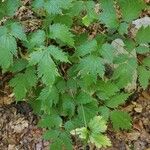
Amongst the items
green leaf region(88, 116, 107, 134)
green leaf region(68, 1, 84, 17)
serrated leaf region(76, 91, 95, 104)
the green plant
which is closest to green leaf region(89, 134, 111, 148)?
green leaf region(88, 116, 107, 134)

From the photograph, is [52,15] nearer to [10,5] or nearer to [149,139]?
Result: [10,5]

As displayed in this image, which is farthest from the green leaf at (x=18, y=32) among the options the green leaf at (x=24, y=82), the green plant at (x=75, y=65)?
the green leaf at (x=24, y=82)

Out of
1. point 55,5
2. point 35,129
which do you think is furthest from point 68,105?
point 55,5

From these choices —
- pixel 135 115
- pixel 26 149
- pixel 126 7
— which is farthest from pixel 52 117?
pixel 126 7

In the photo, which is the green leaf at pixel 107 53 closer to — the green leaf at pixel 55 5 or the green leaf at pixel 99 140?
the green leaf at pixel 55 5

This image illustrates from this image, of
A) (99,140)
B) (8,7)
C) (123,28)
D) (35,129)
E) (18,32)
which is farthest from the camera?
(35,129)

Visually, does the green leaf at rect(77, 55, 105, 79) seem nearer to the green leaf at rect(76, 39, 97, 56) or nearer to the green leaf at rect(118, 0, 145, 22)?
the green leaf at rect(76, 39, 97, 56)

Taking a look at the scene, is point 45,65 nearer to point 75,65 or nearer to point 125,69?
point 75,65
